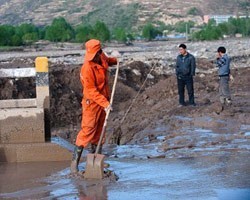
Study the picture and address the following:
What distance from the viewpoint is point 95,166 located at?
9.66m

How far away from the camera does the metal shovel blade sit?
31.6 ft

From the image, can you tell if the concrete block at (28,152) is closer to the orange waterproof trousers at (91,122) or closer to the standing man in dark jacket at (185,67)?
the orange waterproof trousers at (91,122)

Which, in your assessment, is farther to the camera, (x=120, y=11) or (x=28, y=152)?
(x=120, y=11)

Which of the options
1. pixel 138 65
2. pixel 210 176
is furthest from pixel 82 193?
pixel 138 65

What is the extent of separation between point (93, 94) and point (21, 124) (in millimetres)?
2218

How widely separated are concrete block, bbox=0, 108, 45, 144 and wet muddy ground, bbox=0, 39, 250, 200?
0.54 meters

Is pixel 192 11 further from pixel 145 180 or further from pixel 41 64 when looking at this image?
pixel 145 180

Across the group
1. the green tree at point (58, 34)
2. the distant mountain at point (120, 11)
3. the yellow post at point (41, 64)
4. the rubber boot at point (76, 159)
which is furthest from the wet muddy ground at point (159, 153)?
the distant mountain at point (120, 11)

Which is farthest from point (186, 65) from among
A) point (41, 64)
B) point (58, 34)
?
point (58, 34)

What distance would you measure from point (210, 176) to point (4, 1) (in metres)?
188

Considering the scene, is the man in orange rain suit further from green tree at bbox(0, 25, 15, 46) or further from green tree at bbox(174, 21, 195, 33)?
green tree at bbox(174, 21, 195, 33)

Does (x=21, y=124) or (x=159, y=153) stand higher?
(x=21, y=124)

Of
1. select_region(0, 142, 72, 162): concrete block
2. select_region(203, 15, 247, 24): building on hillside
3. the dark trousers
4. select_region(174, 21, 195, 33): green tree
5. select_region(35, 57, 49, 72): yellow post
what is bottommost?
select_region(174, 21, 195, 33): green tree

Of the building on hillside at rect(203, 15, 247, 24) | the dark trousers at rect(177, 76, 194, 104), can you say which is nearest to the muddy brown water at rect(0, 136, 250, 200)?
the dark trousers at rect(177, 76, 194, 104)
